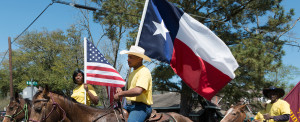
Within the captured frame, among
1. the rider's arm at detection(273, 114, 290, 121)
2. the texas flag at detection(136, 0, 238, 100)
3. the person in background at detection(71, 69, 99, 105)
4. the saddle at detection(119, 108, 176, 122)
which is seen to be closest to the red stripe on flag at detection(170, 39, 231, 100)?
the texas flag at detection(136, 0, 238, 100)

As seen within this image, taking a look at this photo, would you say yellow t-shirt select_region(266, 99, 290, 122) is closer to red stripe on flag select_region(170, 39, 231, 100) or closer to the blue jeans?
red stripe on flag select_region(170, 39, 231, 100)

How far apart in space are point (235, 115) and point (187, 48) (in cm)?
183

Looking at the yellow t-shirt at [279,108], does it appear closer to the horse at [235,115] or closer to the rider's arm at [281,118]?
the rider's arm at [281,118]

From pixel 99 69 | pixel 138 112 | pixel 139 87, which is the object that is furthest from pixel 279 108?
pixel 99 69

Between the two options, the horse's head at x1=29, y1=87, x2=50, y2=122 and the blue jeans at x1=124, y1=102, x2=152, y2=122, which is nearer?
the horse's head at x1=29, y1=87, x2=50, y2=122

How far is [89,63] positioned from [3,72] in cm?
4517

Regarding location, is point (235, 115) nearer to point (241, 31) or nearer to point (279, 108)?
point (279, 108)

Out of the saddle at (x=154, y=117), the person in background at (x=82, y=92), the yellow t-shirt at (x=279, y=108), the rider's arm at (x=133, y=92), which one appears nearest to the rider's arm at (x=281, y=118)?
the yellow t-shirt at (x=279, y=108)

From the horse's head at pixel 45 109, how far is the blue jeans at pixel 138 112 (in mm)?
1083

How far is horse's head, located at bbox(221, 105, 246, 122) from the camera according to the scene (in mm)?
5977

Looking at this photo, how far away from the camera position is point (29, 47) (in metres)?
43.8

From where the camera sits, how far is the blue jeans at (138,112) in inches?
172

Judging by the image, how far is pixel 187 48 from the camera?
605 centimetres

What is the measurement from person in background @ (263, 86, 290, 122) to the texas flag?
4.19ft
